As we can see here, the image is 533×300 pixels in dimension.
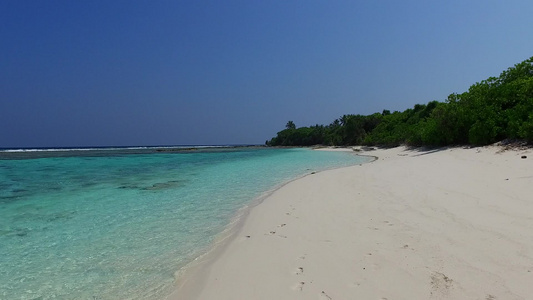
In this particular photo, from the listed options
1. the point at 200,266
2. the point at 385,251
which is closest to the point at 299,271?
the point at 385,251

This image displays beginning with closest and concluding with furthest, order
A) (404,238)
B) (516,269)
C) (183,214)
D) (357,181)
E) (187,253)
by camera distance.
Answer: (516,269) < (404,238) < (187,253) < (183,214) < (357,181)

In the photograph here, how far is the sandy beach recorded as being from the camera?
288 centimetres

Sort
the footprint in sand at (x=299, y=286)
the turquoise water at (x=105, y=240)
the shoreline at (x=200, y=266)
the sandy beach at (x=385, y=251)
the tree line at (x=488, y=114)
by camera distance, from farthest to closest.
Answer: the tree line at (x=488, y=114) → the turquoise water at (x=105, y=240) → the shoreline at (x=200, y=266) → the footprint in sand at (x=299, y=286) → the sandy beach at (x=385, y=251)

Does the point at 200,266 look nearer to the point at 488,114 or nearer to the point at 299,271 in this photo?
the point at 299,271

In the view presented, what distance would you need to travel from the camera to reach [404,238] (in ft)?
13.9

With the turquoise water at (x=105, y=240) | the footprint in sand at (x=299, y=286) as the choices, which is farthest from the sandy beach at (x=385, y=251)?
the turquoise water at (x=105, y=240)

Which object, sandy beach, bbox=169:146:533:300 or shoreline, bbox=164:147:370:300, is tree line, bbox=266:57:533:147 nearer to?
sandy beach, bbox=169:146:533:300

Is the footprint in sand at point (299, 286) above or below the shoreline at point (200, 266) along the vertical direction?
above

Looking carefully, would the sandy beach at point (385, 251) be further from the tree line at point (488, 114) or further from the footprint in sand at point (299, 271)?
the tree line at point (488, 114)

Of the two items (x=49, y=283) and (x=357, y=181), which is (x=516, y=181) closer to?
(x=357, y=181)

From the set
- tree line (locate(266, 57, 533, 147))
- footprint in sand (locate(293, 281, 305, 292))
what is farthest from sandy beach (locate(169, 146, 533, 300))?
tree line (locate(266, 57, 533, 147))

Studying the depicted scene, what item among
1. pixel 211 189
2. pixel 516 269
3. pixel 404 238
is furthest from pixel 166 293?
pixel 211 189

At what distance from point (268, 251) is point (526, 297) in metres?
2.84

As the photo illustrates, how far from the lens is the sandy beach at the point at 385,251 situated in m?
2.88
